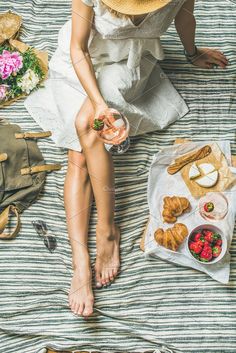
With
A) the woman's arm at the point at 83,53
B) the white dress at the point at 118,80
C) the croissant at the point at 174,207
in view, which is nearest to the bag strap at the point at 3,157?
the white dress at the point at 118,80

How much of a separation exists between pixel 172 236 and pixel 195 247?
1.9 inches

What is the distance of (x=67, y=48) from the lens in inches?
40.1

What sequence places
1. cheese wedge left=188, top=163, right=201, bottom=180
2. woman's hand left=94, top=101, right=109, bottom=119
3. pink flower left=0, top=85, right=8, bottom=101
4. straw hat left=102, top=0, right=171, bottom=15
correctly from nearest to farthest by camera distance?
straw hat left=102, top=0, right=171, bottom=15 → woman's hand left=94, top=101, right=109, bottom=119 → cheese wedge left=188, top=163, right=201, bottom=180 → pink flower left=0, top=85, right=8, bottom=101

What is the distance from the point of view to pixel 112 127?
2.75 ft

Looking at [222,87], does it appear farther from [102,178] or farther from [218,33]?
[102,178]

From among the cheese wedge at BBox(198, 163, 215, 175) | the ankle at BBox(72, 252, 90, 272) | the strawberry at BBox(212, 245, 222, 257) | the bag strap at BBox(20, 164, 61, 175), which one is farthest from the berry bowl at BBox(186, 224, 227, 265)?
the bag strap at BBox(20, 164, 61, 175)

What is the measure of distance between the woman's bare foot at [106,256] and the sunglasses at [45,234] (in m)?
0.09

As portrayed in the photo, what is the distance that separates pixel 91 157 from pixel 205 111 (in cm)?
29

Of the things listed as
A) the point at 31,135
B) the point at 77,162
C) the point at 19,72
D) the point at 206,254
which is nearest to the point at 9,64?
the point at 19,72

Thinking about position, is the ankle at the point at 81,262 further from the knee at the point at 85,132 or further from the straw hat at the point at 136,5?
the straw hat at the point at 136,5

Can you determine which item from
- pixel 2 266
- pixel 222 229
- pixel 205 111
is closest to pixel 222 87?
pixel 205 111

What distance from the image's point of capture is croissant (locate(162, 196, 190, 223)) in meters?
0.97

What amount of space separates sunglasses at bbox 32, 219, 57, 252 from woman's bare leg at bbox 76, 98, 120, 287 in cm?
9

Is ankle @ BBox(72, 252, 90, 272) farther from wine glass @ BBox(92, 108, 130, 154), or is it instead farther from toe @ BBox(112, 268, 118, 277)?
wine glass @ BBox(92, 108, 130, 154)
